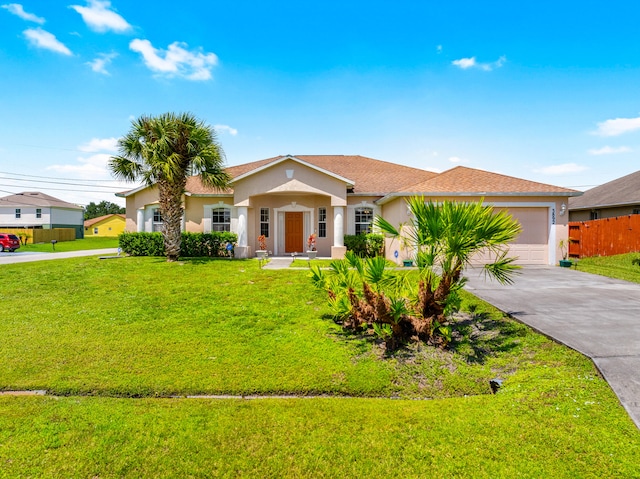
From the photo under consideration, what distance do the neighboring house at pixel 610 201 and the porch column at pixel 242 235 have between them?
23.6 m

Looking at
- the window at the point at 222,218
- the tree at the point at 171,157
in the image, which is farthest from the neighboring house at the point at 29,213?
the window at the point at 222,218

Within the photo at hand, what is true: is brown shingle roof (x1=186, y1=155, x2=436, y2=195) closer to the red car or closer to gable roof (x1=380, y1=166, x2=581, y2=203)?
gable roof (x1=380, y1=166, x2=581, y2=203)

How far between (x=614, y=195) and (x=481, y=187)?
16.3 metres

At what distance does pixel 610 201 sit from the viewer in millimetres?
21922

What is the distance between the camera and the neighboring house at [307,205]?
14.3m

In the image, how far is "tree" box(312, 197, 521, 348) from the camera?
538cm

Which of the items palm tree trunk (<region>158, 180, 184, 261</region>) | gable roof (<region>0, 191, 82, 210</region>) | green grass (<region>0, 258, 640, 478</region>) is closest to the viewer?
green grass (<region>0, 258, 640, 478</region>)

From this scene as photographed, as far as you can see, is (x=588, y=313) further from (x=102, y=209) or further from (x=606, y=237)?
(x=102, y=209)

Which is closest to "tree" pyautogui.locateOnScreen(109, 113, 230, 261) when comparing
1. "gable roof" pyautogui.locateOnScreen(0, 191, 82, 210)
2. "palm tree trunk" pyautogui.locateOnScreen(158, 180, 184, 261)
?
"palm tree trunk" pyautogui.locateOnScreen(158, 180, 184, 261)

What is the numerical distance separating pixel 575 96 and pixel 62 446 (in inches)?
787

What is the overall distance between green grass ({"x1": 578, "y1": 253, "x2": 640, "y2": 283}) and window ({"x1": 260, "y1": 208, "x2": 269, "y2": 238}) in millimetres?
15216

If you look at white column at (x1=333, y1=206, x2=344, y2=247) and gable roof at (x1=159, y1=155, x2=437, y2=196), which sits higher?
gable roof at (x1=159, y1=155, x2=437, y2=196)

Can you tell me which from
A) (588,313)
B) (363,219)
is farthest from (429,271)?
(363,219)

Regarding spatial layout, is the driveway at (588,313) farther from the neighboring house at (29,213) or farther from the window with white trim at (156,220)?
the neighboring house at (29,213)
